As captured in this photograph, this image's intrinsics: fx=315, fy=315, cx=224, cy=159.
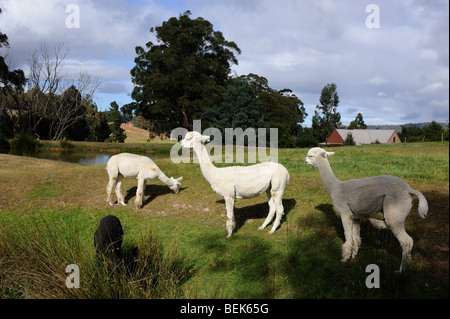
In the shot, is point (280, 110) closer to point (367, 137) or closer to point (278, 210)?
point (367, 137)

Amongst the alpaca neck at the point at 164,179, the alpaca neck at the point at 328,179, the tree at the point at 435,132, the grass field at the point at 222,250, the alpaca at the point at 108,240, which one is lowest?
the grass field at the point at 222,250

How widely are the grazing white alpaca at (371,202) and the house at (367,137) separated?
4813cm

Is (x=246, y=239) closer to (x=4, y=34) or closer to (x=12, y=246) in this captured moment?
(x=12, y=246)

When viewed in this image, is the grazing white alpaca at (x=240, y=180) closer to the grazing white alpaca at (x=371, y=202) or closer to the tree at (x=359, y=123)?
the grazing white alpaca at (x=371, y=202)

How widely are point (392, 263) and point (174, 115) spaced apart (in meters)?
37.4

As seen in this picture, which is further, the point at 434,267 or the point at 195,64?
the point at 195,64

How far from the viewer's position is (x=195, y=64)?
37.1 meters

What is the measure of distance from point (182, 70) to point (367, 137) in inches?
1406

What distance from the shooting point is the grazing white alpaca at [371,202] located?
15.6ft

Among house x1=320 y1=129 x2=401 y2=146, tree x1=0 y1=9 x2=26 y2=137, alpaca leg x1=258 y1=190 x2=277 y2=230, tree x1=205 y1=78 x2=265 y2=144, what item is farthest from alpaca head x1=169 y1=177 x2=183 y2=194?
house x1=320 y1=129 x2=401 y2=146

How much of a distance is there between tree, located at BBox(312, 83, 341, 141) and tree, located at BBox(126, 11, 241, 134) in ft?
74.6

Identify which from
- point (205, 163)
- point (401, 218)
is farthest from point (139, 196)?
point (401, 218)

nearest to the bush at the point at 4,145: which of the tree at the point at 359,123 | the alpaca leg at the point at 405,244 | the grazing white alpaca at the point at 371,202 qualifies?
the grazing white alpaca at the point at 371,202
